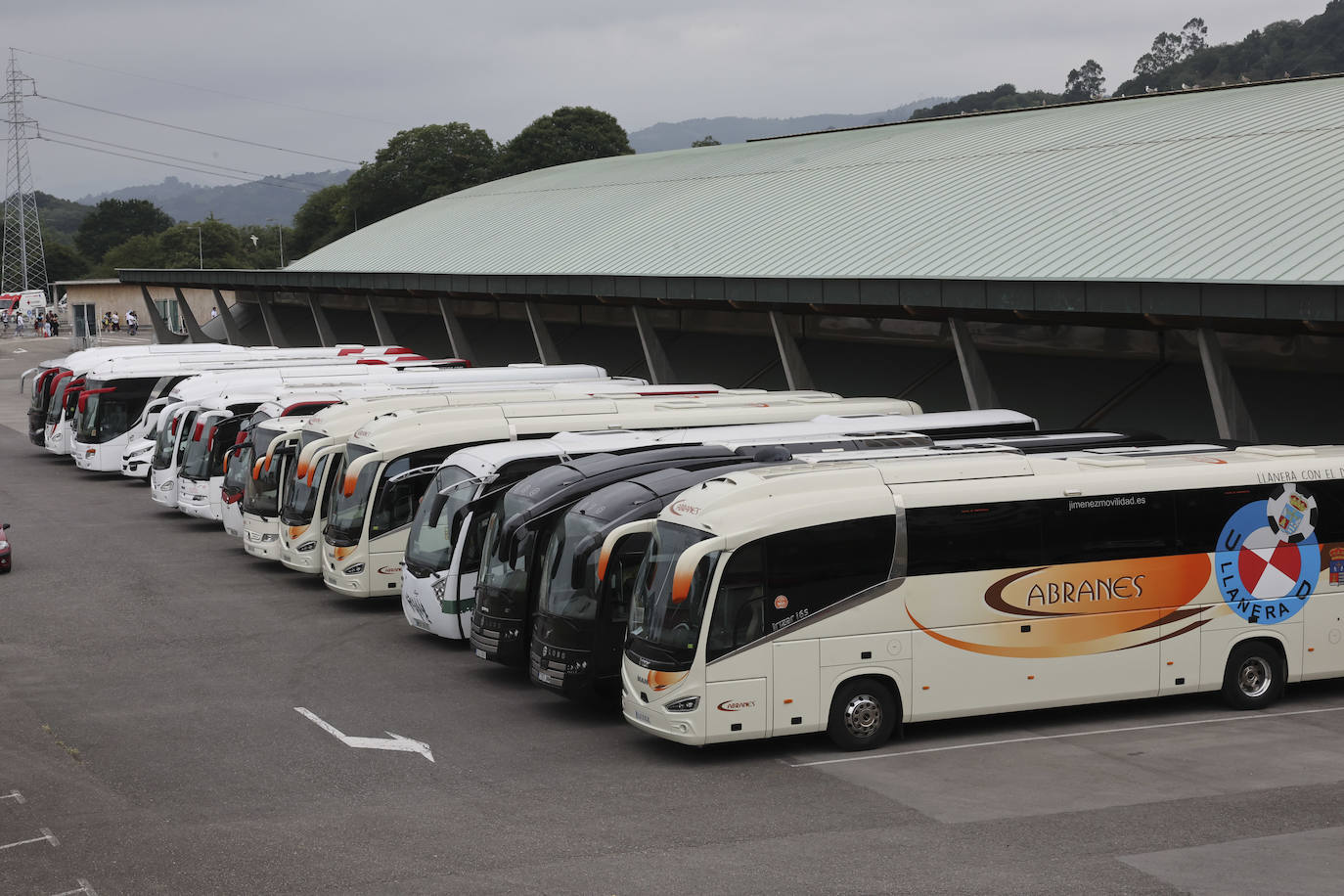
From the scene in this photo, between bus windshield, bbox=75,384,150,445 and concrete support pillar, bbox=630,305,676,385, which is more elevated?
Result: concrete support pillar, bbox=630,305,676,385

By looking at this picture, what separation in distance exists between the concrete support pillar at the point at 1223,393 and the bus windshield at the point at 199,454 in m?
19.8

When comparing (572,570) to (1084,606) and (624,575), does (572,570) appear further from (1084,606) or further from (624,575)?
(1084,606)

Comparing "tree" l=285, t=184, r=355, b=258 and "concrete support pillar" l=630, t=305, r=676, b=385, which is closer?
"concrete support pillar" l=630, t=305, r=676, b=385

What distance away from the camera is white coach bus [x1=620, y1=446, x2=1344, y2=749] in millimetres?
14414

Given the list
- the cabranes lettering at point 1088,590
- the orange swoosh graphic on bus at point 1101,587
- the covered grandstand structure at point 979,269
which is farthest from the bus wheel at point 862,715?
the covered grandstand structure at point 979,269

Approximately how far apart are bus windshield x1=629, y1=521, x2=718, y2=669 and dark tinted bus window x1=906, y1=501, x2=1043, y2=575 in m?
2.31

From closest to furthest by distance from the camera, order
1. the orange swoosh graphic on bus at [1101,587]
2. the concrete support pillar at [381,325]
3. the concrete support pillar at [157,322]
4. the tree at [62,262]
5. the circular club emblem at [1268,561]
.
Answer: the orange swoosh graphic on bus at [1101,587] < the circular club emblem at [1268,561] < the concrete support pillar at [381,325] < the concrete support pillar at [157,322] < the tree at [62,262]

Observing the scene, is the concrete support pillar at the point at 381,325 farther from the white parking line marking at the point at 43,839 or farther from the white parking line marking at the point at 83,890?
the white parking line marking at the point at 83,890

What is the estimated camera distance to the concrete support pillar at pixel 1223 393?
24156 mm

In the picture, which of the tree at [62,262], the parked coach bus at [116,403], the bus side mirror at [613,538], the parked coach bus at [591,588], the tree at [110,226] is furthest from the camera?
the tree at [110,226]

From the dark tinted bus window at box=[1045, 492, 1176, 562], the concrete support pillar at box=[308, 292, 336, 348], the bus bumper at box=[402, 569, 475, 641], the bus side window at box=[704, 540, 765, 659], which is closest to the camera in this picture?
the bus side window at box=[704, 540, 765, 659]

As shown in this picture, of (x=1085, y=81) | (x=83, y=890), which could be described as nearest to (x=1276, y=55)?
(x=1085, y=81)

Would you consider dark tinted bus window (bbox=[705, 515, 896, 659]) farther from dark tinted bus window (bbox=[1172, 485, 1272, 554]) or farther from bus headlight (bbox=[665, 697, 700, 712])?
dark tinted bus window (bbox=[1172, 485, 1272, 554])

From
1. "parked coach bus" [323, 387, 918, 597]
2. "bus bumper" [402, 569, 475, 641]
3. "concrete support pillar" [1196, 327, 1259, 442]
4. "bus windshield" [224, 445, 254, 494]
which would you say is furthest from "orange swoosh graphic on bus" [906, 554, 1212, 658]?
"bus windshield" [224, 445, 254, 494]
